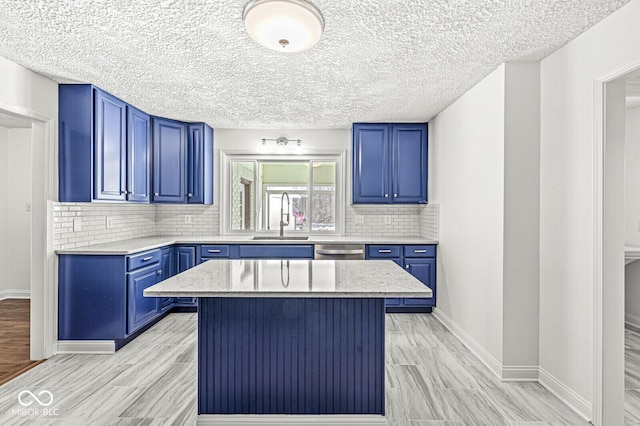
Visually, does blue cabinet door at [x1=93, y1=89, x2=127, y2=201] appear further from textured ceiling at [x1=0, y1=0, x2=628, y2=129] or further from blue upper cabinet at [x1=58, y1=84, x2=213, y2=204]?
textured ceiling at [x1=0, y1=0, x2=628, y2=129]

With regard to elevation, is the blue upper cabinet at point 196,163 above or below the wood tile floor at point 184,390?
above

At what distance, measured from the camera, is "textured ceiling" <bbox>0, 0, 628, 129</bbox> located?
6.32 ft

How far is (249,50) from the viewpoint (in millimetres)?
2447

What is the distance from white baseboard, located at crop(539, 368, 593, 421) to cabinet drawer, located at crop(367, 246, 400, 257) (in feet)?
6.43

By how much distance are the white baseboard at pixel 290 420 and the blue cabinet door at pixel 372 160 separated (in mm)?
2960

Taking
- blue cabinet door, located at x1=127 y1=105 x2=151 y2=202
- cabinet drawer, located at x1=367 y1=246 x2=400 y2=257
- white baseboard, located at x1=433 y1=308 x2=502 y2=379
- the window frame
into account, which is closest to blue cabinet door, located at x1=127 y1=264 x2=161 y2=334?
blue cabinet door, located at x1=127 y1=105 x2=151 y2=202

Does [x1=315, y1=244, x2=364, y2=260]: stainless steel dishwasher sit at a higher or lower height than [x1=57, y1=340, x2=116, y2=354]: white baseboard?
higher

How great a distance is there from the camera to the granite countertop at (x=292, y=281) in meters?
1.63

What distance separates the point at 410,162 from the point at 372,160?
50 cm

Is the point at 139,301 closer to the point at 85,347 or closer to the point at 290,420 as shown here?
the point at 85,347

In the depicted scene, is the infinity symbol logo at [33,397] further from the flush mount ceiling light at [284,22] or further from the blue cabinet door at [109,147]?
the flush mount ceiling light at [284,22]

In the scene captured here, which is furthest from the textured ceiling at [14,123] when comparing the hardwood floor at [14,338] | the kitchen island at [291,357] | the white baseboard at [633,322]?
the white baseboard at [633,322]

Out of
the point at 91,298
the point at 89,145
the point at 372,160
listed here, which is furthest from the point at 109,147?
the point at 372,160

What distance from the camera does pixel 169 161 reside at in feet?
14.4
